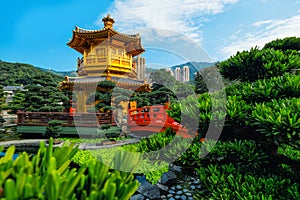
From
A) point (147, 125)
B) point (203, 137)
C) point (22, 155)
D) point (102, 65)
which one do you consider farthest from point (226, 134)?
point (102, 65)

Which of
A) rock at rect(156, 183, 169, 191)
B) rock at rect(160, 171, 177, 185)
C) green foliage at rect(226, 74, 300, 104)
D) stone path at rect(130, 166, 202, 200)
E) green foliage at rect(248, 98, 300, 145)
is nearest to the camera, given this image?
green foliage at rect(248, 98, 300, 145)

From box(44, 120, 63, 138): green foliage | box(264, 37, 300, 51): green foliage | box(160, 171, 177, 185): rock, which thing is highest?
box(264, 37, 300, 51): green foliage

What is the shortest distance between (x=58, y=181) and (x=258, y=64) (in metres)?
2.49

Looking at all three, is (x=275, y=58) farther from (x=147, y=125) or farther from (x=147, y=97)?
(x=147, y=97)

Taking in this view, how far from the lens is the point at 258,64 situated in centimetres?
235

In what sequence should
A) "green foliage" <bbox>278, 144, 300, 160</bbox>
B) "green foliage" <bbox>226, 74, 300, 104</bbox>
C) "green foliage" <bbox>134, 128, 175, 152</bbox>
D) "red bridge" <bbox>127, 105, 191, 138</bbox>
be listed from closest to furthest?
1. "green foliage" <bbox>226, 74, 300, 104</bbox>
2. "green foliage" <bbox>134, 128, 175, 152</bbox>
3. "green foliage" <bbox>278, 144, 300, 160</bbox>
4. "red bridge" <bbox>127, 105, 191, 138</bbox>

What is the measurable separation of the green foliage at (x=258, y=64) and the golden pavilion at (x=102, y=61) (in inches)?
372

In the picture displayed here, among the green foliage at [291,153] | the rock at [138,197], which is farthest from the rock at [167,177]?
the green foliage at [291,153]

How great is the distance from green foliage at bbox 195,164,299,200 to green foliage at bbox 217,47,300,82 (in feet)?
3.87

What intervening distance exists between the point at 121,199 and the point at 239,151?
1598mm

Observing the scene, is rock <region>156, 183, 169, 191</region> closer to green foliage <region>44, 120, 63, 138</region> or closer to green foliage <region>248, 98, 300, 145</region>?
green foliage <region>248, 98, 300, 145</region>

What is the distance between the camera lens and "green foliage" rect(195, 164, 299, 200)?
162 centimetres

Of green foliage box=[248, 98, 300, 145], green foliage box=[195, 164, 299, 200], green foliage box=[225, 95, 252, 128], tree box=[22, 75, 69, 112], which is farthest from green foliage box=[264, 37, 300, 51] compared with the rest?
tree box=[22, 75, 69, 112]

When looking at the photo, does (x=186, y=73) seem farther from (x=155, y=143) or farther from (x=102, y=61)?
(x=102, y=61)
